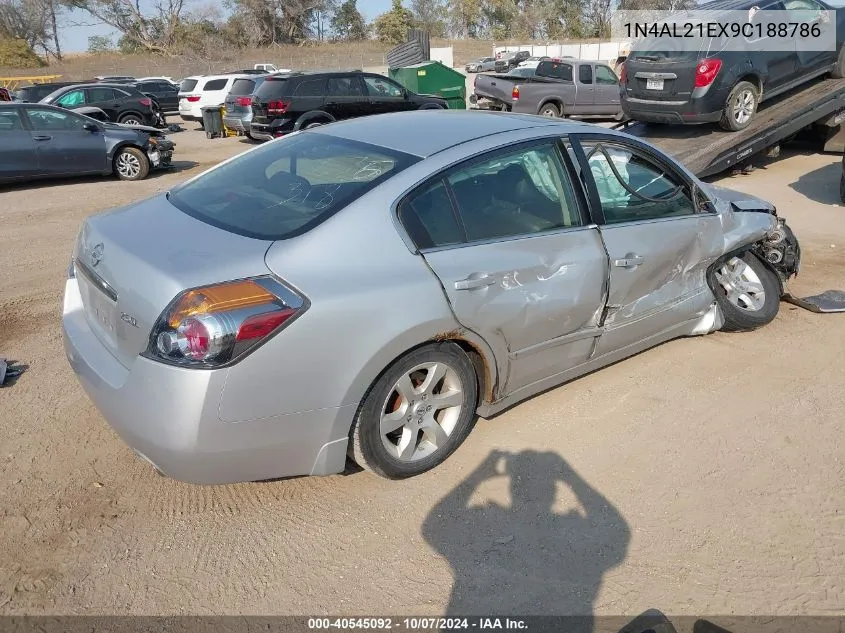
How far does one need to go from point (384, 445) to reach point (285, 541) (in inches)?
22.9

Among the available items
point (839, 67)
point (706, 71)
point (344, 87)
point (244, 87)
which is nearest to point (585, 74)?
point (344, 87)

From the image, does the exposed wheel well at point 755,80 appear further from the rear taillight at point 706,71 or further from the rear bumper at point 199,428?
the rear bumper at point 199,428

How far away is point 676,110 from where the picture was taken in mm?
9109

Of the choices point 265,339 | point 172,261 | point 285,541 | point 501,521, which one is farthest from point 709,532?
point 172,261

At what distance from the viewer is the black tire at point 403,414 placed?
2986 millimetres

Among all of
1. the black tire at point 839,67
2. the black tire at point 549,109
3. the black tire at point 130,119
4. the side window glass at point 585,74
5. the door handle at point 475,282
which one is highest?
the black tire at point 839,67

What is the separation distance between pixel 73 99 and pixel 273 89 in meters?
8.14

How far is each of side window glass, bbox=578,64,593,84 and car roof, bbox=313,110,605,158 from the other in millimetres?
14624

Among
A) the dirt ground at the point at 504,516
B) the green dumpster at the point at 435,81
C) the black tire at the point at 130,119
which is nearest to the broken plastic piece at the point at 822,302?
the dirt ground at the point at 504,516

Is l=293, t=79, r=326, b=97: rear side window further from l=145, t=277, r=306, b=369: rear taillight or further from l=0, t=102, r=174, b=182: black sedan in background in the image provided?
l=145, t=277, r=306, b=369: rear taillight

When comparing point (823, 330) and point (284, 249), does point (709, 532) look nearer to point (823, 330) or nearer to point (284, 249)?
point (284, 249)

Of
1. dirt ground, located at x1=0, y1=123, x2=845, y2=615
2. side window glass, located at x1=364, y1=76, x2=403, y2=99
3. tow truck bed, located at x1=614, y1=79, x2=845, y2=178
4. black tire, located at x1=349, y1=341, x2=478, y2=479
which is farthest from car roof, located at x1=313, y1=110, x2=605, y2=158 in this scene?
side window glass, located at x1=364, y1=76, x2=403, y2=99

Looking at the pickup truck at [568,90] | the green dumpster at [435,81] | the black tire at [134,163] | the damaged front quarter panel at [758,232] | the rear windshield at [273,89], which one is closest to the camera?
the damaged front quarter panel at [758,232]

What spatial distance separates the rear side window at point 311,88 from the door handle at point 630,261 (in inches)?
479
